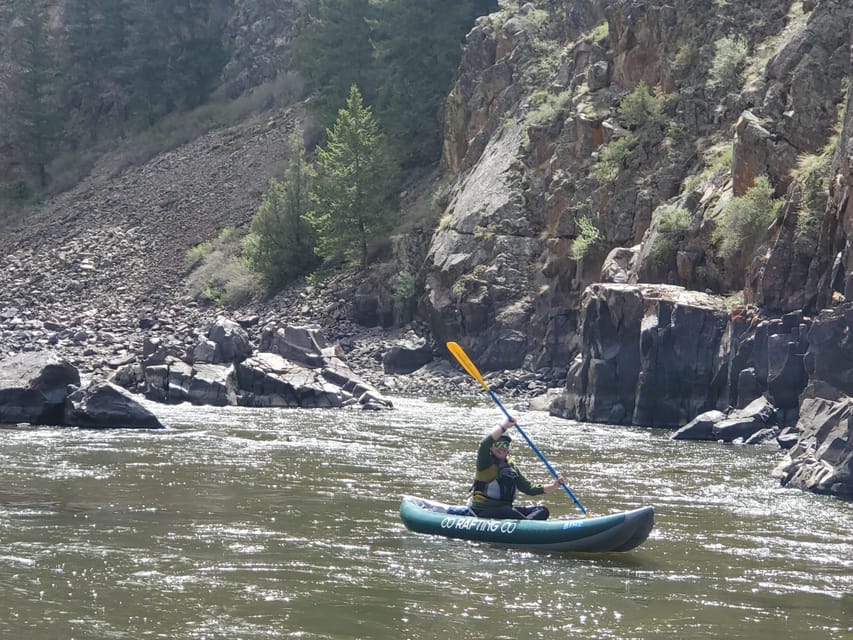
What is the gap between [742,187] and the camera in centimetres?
2580

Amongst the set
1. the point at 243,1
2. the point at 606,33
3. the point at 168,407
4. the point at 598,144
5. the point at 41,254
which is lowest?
the point at 168,407

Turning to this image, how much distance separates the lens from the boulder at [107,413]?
22125 millimetres

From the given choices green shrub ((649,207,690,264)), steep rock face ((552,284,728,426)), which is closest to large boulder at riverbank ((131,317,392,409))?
steep rock face ((552,284,728,426))

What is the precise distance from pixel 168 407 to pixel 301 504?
1237 cm

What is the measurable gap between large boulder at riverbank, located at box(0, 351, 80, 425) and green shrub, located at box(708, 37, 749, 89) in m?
17.7

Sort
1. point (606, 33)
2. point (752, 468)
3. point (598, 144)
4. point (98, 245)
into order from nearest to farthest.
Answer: point (752, 468) → point (598, 144) → point (606, 33) → point (98, 245)

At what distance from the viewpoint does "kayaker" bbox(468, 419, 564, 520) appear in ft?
42.9

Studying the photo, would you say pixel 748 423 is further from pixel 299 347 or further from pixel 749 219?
pixel 299 347

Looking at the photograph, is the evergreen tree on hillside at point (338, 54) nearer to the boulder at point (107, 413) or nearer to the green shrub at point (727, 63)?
the green shrub at point (727, 63)

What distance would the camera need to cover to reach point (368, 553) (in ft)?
39.1

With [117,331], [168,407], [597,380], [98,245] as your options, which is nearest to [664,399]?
[597,380]

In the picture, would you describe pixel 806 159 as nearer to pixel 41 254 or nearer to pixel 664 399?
pixel 664 399

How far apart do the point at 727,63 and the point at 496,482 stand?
20535mm

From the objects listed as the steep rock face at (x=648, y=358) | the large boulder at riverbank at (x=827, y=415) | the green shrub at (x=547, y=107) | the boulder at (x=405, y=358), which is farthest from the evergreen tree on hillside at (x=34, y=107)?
the large boulder at riverbank at (x=827, y=415)
